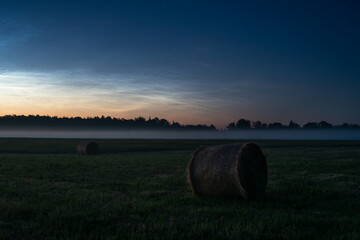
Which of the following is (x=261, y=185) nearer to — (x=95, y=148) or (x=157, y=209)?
(x=157, y=209)

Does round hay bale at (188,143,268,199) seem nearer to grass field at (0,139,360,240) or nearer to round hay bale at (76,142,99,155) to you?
grass field at (0,139,360,240)

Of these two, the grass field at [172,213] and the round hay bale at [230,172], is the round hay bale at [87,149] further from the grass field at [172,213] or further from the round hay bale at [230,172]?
the round hay bale at [230,172]

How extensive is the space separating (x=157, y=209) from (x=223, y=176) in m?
3.14

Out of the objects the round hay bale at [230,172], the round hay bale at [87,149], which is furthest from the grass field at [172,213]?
the round hay bale at [87,149]

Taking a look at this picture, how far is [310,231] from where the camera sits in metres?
7.08

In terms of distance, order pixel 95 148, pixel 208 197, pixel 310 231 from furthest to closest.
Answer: pixel 95 148 → pixel 208 197 → pixel 310 231

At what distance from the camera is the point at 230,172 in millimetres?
11203

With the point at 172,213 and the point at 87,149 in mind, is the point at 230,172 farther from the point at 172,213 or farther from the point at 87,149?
the point at 87,149

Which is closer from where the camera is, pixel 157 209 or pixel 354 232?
pixel 354 232

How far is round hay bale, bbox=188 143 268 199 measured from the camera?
11.2 m

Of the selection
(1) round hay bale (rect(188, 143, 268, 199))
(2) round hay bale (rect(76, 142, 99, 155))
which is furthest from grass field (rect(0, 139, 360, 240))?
(2) round hay bale (rect(76, 142, 99, 155))

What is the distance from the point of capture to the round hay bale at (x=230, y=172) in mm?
11180

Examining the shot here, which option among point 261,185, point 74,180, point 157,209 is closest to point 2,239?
point 157,209

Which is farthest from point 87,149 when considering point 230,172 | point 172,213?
point 172,213
